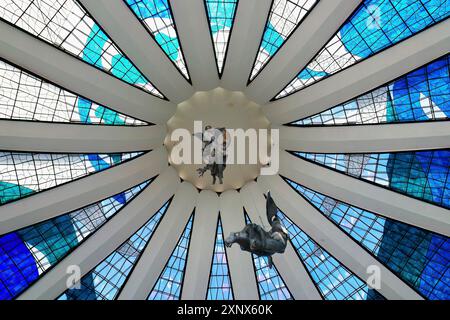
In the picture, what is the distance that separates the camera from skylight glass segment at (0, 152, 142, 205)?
505 inches

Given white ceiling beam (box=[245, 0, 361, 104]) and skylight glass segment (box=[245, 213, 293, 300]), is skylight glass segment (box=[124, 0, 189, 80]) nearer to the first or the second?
white ceiling beam (box=[245, 0, 361, 104])

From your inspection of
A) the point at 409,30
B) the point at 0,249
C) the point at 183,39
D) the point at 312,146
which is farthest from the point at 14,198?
the point at 409,30

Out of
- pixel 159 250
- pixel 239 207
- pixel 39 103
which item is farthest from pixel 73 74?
pixel 239 207

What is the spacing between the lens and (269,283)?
50.7 ft

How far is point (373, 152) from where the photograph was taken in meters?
13.5

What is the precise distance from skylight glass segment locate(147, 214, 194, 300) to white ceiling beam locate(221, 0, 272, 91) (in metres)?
5.83

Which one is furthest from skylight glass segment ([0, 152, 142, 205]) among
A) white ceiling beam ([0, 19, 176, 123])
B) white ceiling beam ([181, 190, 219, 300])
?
white ceiling beam ([181, 190, 219, 300])

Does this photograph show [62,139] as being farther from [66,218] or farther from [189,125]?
[189,125]

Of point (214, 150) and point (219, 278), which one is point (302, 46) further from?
point (219, 278)

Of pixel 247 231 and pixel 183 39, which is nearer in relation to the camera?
pixel 247 231

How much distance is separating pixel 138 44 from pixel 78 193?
5082mm

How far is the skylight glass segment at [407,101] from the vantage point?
1234 cm

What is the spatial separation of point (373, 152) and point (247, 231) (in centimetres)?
600
